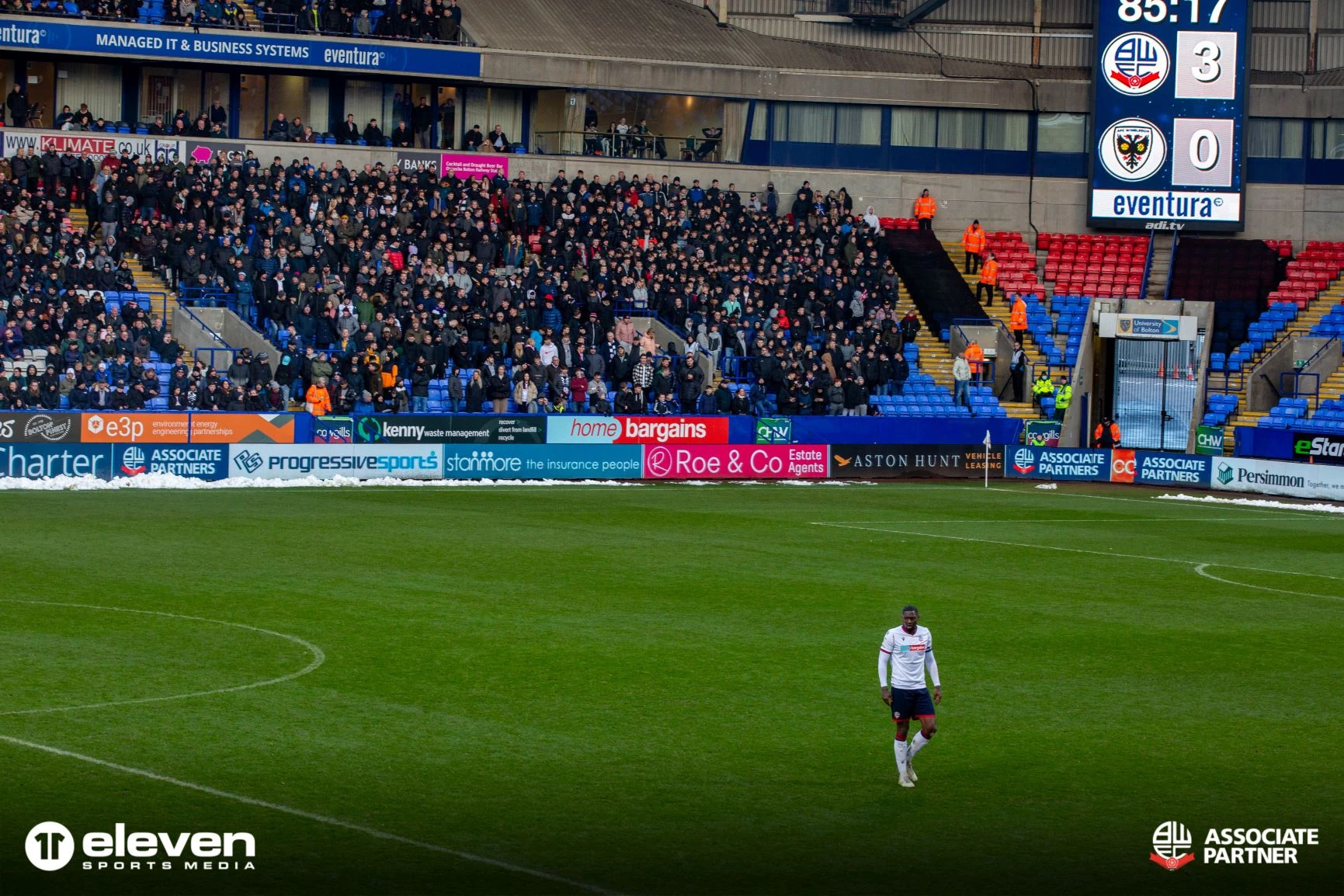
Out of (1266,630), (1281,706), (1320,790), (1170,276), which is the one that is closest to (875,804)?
(1320,790)

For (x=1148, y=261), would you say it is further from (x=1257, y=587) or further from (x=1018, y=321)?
(x=1257, y=587)

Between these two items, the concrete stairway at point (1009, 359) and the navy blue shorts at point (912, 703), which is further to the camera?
the concrete stairway at point (1009, 359)

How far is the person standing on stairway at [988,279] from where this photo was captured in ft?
196

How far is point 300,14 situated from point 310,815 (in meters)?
47.0

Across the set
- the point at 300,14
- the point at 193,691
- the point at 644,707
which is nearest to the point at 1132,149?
the point at 300,14

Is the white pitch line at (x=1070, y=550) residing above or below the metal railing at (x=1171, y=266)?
below

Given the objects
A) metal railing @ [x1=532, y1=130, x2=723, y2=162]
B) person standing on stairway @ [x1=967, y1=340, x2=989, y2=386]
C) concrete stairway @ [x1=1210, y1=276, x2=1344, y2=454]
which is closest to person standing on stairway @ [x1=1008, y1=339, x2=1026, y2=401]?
person standing on stairway @ [x1=967, y1=340, x2=989, y2=386]

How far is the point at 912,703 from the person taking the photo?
587 inches

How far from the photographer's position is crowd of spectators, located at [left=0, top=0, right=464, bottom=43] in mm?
54312

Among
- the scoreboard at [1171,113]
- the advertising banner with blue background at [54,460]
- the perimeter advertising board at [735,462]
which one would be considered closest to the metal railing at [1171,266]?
the scoreboard at [1171,113]

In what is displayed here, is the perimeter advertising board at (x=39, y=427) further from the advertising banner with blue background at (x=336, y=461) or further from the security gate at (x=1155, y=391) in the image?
the security gate at (x=1155, y=391)

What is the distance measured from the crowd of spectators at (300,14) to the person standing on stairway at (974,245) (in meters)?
18.5

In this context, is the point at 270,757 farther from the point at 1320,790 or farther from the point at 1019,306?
the point at 1019,306

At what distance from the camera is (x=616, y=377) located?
160 feet
